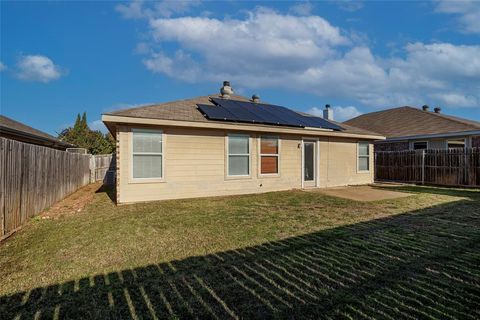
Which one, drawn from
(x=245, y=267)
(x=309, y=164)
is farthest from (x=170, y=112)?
(x=245, y=267)

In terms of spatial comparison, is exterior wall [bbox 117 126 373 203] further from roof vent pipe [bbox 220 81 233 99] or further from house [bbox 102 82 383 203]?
roof vent pipe [bbox 220 81 233 99]

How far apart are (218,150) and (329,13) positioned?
31.4ft

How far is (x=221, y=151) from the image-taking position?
10.3 meters

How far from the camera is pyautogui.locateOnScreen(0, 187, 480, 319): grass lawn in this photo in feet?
8.91

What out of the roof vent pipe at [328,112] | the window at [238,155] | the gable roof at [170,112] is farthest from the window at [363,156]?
the window at [238,155]

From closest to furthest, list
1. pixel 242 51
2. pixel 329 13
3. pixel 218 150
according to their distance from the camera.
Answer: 1. pixel 218 150
2. pixel 329 13
3. pixel 242 51

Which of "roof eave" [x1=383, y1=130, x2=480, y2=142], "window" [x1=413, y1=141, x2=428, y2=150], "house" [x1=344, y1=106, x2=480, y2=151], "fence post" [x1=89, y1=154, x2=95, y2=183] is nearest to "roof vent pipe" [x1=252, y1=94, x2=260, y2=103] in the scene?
"house" [x1=344, y1=106, x2=480, y2=151]

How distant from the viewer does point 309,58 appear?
69.3 ft

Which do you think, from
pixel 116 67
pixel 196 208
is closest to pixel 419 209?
pixel 196 208

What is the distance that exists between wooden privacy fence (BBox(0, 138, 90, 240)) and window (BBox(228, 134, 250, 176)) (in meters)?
5.87

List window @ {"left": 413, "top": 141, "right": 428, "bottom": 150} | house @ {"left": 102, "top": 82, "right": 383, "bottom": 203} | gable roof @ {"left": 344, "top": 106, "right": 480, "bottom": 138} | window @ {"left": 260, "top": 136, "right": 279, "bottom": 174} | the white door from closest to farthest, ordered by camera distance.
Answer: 1. house @ {"left": 102, "top": 82, "right": 383, "bottom": 203}
2. window @ {"left": 260, "top": 136, "right": 279, "bottom": 174}
3. the white door
4. gable roof @ {"left": 344, "top": 106, "right": 480, "bottom": 138}
5. window @ {"left": 413, "top": 141, "right": 428, "bottom": 150}

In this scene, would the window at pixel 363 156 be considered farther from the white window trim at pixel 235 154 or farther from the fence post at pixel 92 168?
the fence post at pixel 92 168

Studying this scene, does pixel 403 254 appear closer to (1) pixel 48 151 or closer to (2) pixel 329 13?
(1) pixel 48 151

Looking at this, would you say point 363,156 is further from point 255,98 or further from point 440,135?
point 255,98
